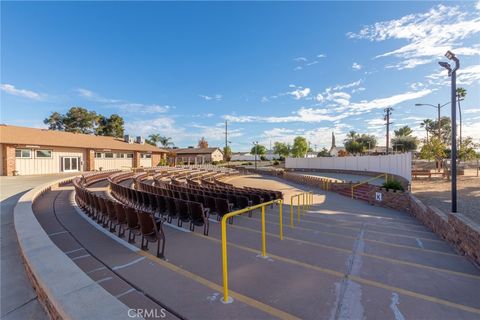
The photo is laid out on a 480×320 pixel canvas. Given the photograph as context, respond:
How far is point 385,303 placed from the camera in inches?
141

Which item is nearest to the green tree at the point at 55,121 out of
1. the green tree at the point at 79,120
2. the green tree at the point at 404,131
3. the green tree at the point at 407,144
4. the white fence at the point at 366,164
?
the green tree at the point at 79,120

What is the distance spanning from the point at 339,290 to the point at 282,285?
2.92 ft

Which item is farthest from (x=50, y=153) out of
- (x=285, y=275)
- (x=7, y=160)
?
(x=285, y=275)

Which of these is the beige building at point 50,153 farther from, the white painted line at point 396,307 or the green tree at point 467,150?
the green tree at point 467,150

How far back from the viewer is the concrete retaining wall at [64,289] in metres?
2.43

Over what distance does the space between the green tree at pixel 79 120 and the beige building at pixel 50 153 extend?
30.7 m

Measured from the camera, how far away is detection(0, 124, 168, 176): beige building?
22.8 metres

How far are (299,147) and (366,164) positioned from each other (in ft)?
155

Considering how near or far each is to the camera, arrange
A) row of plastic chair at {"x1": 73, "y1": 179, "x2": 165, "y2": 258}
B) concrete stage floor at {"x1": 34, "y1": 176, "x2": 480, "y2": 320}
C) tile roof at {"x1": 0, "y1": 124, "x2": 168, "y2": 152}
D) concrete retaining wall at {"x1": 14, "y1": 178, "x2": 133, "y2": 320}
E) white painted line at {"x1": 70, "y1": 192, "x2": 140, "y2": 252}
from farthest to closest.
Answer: tile roof at {"x1": 0, "y1": 124, "x2": 168, "y2": 152}
white painted line at {"x1": 70, "y1": 192, "x2": 140, "y2": 252}
row of plastic chair at {"x1": 73, "y1": 179, "x2": 165, "y2": 258}
concrete stage floor at {"x1": 34, "y1": 176, "x2": 480, "y2": 320}
concrete retaining wall at {"x1": 14, "y1": 178, "x2": 133, "y2": 320}

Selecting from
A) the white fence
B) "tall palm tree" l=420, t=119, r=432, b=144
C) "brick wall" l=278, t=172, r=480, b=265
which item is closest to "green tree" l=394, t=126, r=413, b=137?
"tall palm tree" l=420, t=119, r=432, b=144

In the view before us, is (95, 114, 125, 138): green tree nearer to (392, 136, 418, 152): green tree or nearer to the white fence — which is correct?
the white fence

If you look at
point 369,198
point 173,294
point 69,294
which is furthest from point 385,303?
point 369,198

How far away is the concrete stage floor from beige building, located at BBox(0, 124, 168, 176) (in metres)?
21.9

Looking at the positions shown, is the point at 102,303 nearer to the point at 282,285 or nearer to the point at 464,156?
the point at 282,285
